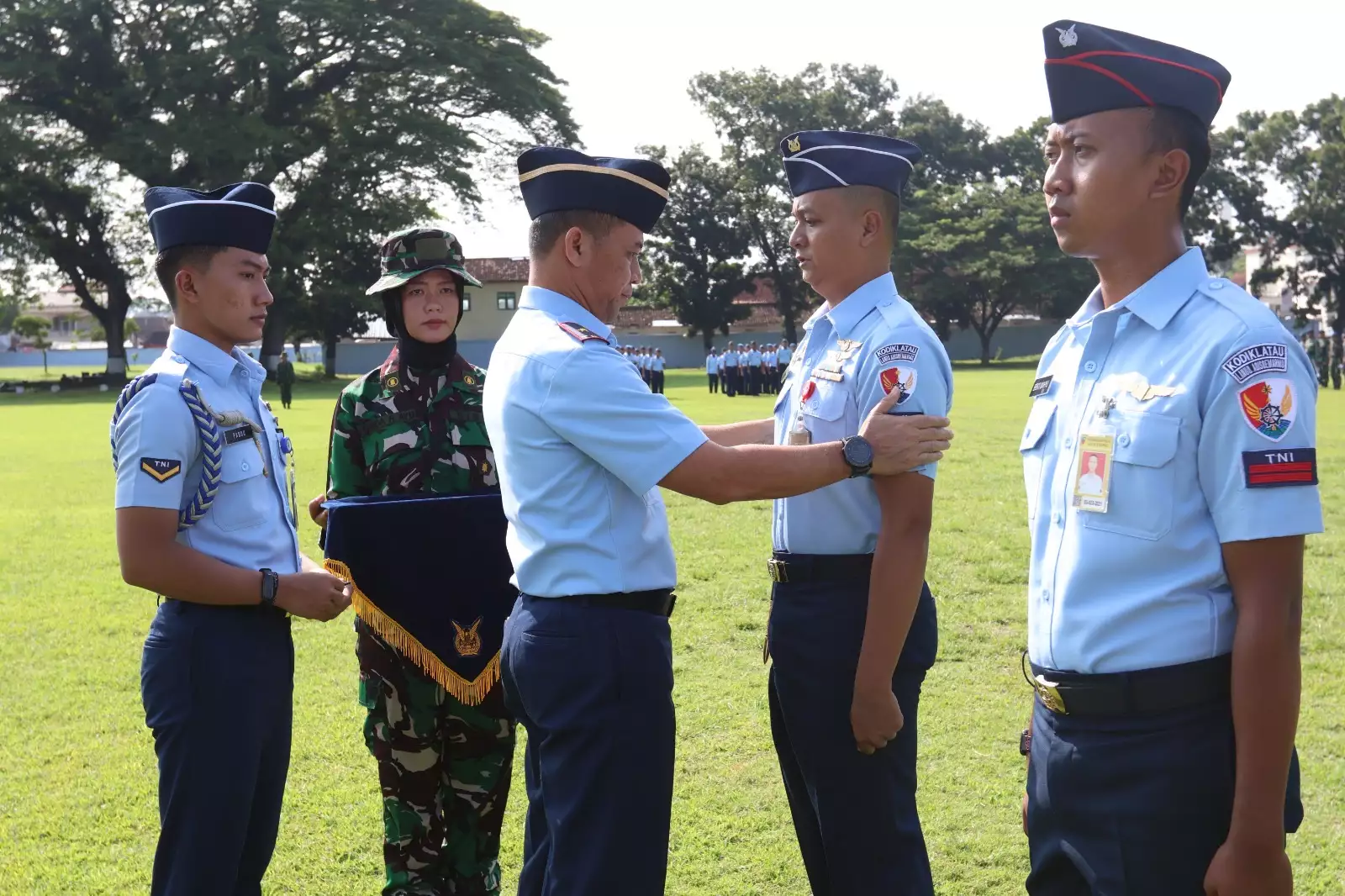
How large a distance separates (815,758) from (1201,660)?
1225mm

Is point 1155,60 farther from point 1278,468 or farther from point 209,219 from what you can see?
point 209,219

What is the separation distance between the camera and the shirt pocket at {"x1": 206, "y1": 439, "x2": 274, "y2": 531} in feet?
9.96

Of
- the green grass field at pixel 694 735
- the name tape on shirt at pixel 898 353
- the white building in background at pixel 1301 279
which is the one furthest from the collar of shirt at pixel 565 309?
the white building in background at pixel 1301 279

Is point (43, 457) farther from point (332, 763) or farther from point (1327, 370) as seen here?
point (1327, 370)

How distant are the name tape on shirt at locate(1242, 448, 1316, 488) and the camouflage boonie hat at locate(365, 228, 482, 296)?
2.88 meters

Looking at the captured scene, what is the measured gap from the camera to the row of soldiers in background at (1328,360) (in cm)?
3275

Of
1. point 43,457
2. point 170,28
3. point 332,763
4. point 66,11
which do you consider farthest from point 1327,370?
point 66,11

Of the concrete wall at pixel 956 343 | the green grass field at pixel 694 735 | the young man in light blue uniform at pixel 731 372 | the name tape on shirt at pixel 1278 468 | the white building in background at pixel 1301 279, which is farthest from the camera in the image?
the concrete wall at pixel 956 343

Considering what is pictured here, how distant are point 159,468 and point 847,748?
191 cm

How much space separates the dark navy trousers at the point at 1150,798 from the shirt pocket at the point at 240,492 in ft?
7.08

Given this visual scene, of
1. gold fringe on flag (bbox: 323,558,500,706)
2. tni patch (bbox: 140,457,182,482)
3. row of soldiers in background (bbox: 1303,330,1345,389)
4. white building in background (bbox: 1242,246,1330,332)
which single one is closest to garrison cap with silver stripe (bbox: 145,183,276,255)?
tni patch (bbox: 140,457,182,482)

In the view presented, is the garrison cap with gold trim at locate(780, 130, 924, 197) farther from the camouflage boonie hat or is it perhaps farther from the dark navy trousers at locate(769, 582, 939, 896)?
the camouflage boonie hat

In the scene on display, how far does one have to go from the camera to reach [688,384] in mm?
45531

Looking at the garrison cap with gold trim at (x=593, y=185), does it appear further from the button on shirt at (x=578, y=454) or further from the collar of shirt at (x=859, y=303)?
the collar of shirt at (x=859, y=303)
